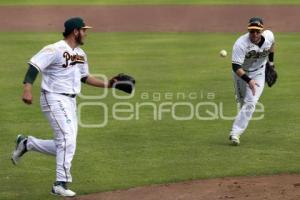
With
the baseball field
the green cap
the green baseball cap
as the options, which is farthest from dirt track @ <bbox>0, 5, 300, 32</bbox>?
the green cap

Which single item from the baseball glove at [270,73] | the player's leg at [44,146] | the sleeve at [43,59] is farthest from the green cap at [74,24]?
the baseball glove at [270,73]

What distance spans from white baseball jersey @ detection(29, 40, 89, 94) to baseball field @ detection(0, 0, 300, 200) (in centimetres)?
120

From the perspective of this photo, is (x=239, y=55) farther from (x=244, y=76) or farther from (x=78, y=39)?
(x=78, y=39)

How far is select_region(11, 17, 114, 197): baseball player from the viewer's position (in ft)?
26.0

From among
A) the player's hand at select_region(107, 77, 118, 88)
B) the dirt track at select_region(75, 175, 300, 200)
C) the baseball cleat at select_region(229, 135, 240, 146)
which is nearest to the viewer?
the dirt track at select_region(75, 175, 300, 200)

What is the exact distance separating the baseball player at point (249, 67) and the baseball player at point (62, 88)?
2965mm

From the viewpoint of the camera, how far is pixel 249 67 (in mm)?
10875

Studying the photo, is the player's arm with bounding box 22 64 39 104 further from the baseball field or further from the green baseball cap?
the green baseball cap

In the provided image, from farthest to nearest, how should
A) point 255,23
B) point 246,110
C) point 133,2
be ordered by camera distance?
point 133,2 → point 246,110 → point 255,23

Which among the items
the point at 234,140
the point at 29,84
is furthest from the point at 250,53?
the point at 29,84

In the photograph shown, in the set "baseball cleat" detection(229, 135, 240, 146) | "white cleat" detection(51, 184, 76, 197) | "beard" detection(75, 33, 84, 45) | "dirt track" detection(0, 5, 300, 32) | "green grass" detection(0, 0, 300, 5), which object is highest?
"green grass" detection(0, 0, 300, 5)

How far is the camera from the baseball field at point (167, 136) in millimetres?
8406

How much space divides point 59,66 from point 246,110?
11.9 feet

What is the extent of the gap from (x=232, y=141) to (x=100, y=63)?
899 centimetres
